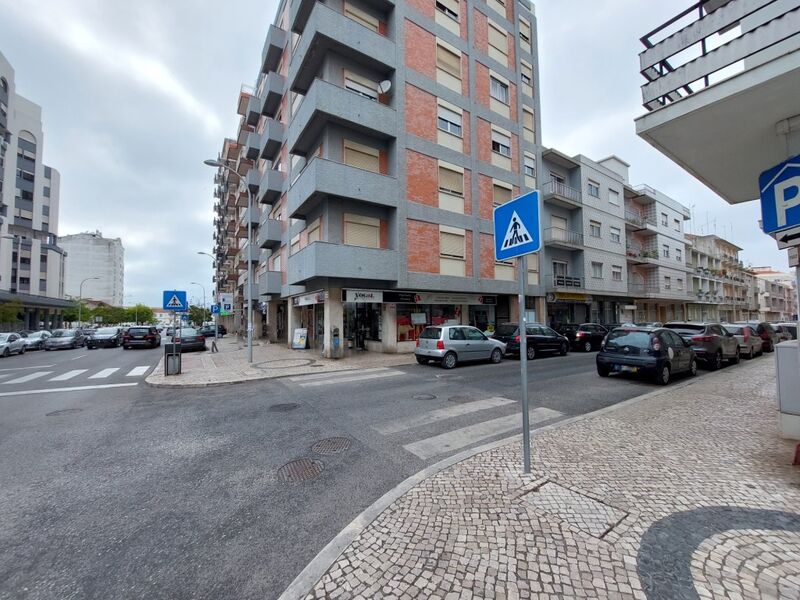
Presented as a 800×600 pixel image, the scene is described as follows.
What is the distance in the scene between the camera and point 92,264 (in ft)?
332

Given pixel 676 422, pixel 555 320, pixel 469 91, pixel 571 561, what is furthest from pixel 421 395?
pixel 555 320

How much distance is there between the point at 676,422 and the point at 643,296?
30794 millimetres

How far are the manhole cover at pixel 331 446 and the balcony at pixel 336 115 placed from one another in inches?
537

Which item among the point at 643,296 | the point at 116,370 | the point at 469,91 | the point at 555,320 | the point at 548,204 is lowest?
the point at 116,370

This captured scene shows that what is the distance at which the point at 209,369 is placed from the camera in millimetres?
12820

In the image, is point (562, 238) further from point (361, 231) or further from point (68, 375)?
point (68, 375)

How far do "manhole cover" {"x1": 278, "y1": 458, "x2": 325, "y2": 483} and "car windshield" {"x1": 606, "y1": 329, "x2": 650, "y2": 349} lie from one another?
9018mm

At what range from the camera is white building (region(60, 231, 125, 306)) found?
98.4 meters

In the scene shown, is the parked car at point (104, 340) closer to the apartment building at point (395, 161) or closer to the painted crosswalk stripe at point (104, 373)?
the apartment building at point (395, 161)

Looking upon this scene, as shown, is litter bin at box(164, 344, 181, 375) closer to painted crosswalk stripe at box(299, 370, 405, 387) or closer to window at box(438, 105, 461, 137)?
painted crosswalk stripe at box(299, 370, 405, 387)

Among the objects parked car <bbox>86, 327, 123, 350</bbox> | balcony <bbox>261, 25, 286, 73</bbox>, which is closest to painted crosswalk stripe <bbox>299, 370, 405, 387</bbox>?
balcony <bbox>261, 25, 286, 73</bbox>

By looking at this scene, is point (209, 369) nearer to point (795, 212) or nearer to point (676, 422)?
point (676, 422)

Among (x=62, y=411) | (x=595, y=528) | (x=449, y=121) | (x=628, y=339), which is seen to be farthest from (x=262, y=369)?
(x=449, y=121)

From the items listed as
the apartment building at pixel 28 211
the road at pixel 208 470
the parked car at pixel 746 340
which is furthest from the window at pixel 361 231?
the apartment building at pixel 28 211
